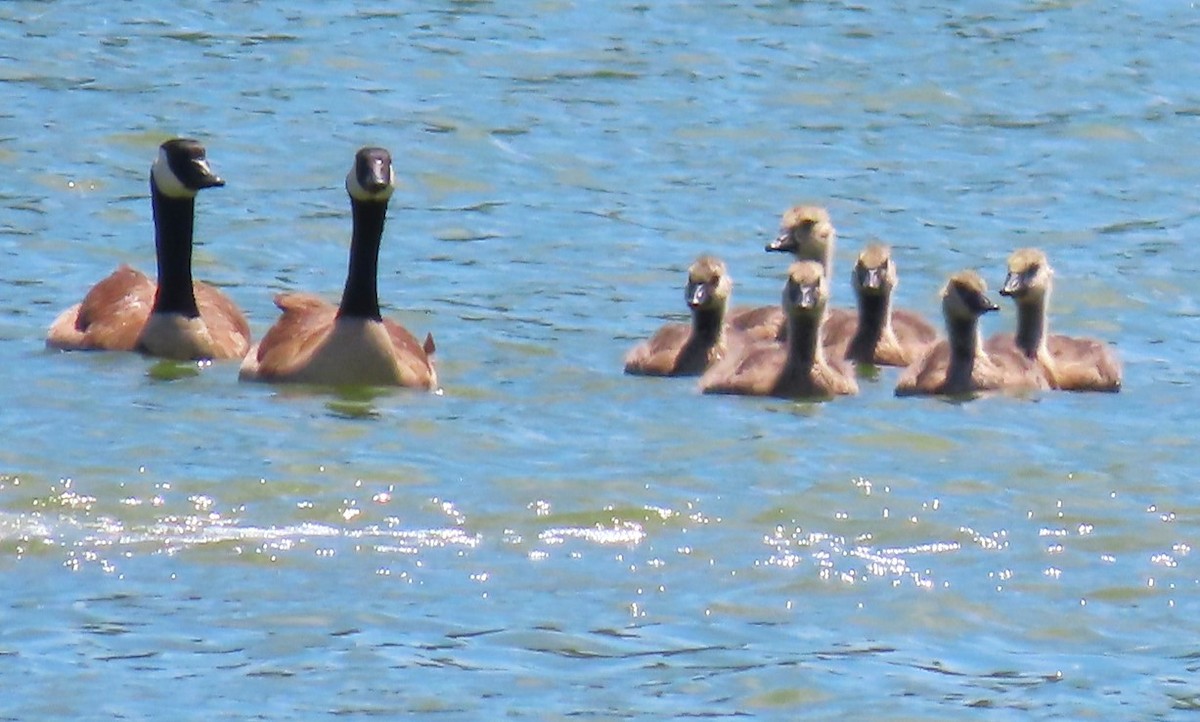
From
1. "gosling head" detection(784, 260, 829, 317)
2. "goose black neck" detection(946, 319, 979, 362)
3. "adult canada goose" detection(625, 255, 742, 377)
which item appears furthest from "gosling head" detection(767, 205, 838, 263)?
"goose black neck" detection(946, 319, 979, 362)

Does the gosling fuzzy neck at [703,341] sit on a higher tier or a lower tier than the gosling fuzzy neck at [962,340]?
lower

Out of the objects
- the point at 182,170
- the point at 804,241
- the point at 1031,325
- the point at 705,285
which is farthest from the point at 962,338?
the point at 182,170

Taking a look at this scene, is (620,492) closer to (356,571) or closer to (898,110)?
(356,571)

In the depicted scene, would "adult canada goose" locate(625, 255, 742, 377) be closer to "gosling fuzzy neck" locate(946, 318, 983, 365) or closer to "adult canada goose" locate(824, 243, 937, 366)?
"adult canada goose" locate(824, 243, 937, 366)

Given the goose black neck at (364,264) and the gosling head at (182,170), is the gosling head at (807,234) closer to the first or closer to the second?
the goose black neck at (364,264)

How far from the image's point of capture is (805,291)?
49.8 feet

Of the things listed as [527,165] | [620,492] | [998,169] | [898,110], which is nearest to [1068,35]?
[898,110]

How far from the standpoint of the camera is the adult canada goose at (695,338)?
51.3 feet

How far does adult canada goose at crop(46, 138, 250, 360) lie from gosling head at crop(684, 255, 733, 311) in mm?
2440

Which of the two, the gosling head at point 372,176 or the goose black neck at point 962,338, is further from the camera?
the gosling head at point 372,176

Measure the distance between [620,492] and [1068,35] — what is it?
49.1 ft

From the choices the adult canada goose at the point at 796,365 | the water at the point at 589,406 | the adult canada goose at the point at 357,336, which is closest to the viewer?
the water at the point at 589,406

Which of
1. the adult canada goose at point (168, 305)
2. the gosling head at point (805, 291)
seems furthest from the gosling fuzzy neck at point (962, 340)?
the adult canada goose at point (168, 305)

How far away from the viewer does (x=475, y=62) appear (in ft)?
81.9
